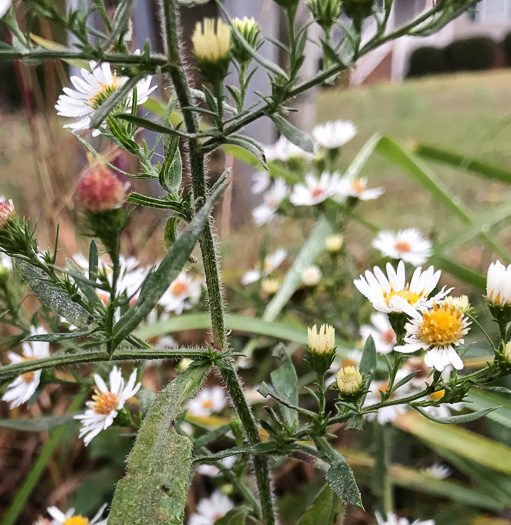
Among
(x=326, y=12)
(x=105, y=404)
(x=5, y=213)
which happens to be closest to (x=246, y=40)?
(x=326, y=12)

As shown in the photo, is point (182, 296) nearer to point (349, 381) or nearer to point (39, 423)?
point (39, 423)

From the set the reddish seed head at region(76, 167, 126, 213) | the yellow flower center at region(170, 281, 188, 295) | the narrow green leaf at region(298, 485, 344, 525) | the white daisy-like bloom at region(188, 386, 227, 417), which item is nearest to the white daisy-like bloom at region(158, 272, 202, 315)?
the yellow flower center at region(170, 281, 188, 295)

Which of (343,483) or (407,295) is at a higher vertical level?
(407,295)

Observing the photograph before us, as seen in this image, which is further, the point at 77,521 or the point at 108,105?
the point at 77,521

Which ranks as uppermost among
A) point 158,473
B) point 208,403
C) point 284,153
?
point 284,153

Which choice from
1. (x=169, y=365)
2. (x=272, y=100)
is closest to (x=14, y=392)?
(x=272, y=100)

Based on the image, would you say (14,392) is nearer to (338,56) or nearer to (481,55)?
(338,56)
